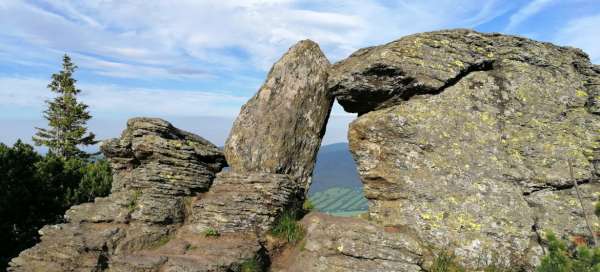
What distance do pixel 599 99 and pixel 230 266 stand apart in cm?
1444

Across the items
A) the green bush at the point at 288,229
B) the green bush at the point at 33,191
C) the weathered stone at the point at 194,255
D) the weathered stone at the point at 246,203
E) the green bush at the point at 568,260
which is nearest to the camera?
the green bush at the point at 568,260

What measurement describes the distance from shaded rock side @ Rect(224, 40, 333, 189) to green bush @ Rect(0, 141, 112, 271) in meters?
17.6

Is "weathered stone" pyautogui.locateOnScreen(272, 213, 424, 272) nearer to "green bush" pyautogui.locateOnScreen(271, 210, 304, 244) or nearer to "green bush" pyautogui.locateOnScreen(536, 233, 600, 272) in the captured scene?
"green bush" pyautogui.locateOnScreen(271, 210, 304, 244)

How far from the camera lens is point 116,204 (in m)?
16.0

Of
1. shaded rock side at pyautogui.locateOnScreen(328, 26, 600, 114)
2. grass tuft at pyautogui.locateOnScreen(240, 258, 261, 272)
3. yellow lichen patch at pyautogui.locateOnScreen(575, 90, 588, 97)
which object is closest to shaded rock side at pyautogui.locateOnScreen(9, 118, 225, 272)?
grass tuft at pyautogui.locateOnScreen(240, 258, 261, 272)

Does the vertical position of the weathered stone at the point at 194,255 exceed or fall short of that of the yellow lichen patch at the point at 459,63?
it falls short

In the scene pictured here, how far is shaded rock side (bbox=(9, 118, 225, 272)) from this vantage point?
1380 centimetres

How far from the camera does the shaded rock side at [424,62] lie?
1562 cm

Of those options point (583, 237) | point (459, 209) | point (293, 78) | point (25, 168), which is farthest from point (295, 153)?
point (25, 168)

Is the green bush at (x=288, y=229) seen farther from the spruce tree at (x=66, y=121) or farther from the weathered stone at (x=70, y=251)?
the spruce tree at (x=66, y=121)

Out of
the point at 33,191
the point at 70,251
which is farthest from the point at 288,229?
the point at 33,191

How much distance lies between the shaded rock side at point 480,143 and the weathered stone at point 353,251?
→ 85 centimetres

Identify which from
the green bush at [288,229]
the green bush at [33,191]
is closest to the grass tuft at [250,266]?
the green bush at [288,229]

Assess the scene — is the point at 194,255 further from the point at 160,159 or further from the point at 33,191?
the point at 33,191
